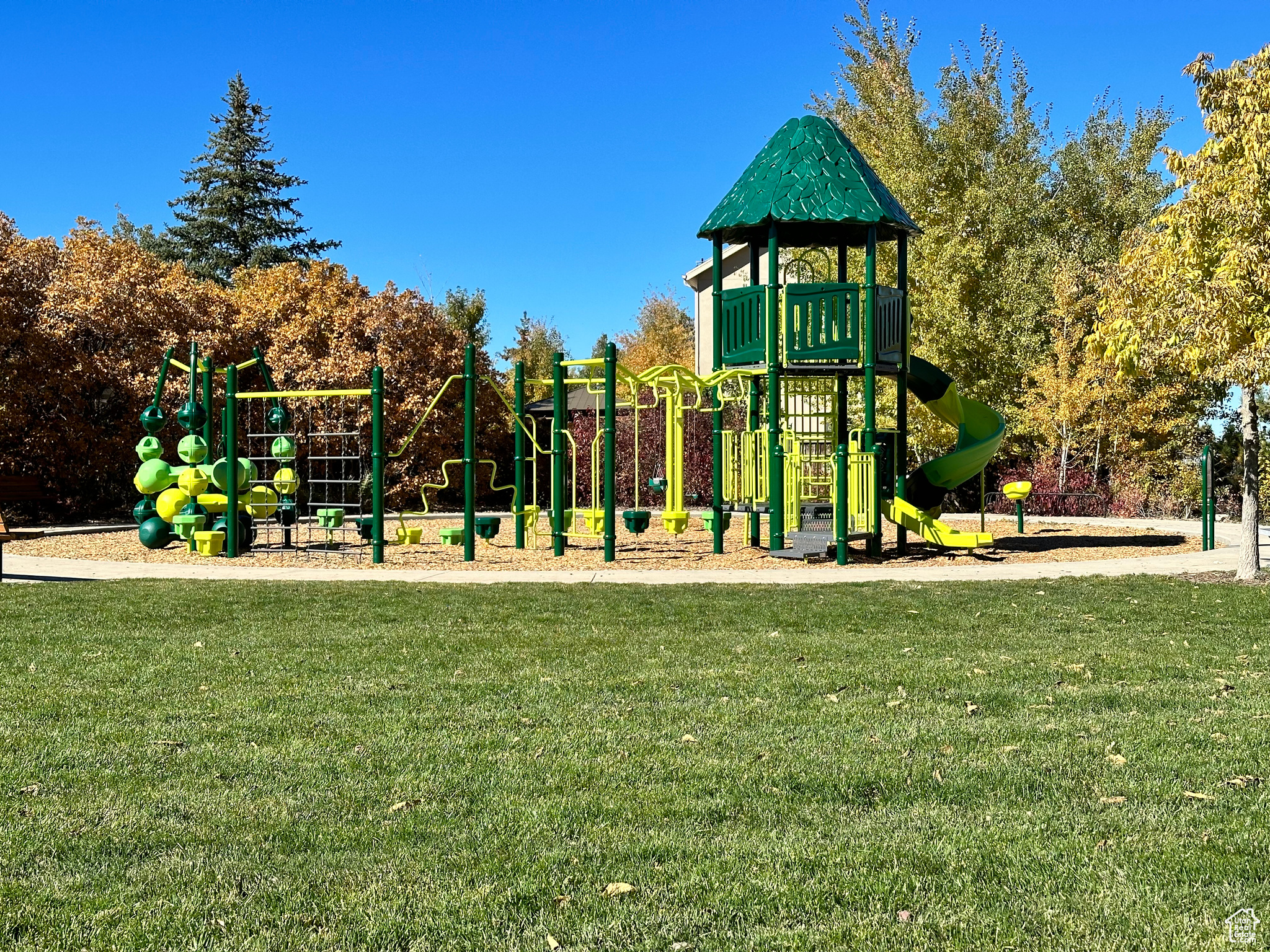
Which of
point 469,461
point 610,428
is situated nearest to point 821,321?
point 610,428

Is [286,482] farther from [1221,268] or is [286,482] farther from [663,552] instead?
[1221,268]

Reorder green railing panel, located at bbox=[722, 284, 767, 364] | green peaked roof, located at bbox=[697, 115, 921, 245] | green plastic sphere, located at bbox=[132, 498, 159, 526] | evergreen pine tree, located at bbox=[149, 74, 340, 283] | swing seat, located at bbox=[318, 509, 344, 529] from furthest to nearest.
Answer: evergreen pine tree, located at bbox=[149, 74, 340, 283]
green plastic sphere, located at bbox=[132, 498, 159, 526]
swing seat, located at bbox=[318, 509, 344, 529]
green railing panel, located at bbox=[722, 284, 767, 364]
green peaked roof, located at bbox=[697, 115, 921, 245]

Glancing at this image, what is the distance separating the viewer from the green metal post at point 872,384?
52.1ft

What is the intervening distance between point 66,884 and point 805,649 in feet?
17.5

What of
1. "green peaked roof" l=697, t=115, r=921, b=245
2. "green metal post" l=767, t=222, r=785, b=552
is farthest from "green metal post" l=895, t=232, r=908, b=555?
"green metal post" l=767, t=222, r=785, b=552

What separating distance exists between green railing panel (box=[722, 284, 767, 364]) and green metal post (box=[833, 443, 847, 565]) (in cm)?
196

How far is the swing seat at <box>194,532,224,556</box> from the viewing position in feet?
55.1

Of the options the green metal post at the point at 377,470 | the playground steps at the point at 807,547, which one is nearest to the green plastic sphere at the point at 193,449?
the green metal post at the point at 377,470

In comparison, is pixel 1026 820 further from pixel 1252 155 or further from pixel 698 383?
pixel 698 383

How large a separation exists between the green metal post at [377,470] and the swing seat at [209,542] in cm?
229

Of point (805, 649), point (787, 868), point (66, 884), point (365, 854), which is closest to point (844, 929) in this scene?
point (787, 868)

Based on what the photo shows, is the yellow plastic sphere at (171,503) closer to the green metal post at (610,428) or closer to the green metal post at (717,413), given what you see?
the green metal post at (610,428)

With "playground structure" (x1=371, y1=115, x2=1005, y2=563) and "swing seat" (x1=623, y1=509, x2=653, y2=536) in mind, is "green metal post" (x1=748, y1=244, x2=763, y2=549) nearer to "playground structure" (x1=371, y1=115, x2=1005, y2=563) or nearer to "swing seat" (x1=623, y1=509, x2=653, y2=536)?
"playground structure" (x1=371, y1=115, x2=1005, y2=563)

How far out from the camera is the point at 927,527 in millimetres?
16328
